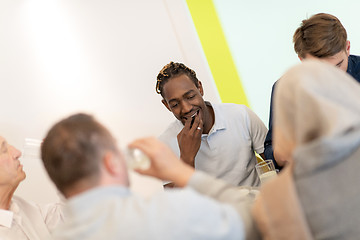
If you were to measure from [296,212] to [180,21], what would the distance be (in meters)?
2.28

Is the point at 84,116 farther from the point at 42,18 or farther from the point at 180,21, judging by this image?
the point at 180,21

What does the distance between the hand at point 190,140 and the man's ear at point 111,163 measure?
978mm

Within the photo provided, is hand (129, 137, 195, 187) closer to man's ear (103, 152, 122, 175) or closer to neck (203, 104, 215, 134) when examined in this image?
man's ear (103, 152, 122, 175)

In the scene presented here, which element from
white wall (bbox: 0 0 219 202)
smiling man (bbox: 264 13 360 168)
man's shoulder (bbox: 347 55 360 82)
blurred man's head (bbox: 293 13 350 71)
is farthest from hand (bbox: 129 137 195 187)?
white wall (bbox: 0 0 219 202)

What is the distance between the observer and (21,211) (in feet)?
5.80

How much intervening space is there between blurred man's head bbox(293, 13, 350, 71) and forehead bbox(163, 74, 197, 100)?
1.64 feet

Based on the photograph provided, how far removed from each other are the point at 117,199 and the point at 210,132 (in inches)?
47.4

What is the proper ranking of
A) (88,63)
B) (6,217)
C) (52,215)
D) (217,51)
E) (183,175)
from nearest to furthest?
1. (183,175)
2. (6,217)
3. (52,215)
4. (88,63)
5. (217,51)

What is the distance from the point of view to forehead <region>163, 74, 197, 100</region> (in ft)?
6.57

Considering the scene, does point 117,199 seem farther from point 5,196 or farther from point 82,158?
point 5,196

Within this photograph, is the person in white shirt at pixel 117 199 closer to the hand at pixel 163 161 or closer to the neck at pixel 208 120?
the hand at pixel 163 161

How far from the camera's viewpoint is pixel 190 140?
193 centimetres

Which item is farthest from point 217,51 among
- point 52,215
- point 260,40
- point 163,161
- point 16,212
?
point 163,161

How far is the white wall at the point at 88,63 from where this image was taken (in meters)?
2.32
